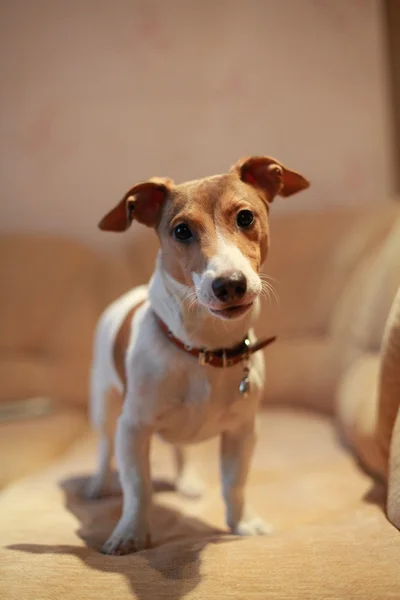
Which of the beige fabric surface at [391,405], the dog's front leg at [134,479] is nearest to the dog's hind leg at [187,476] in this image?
the dog's front leg at [134,479]

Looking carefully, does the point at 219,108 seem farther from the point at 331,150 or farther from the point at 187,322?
the point at 187,322

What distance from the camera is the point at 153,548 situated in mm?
1172

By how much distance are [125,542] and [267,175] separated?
738 mm

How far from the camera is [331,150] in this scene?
2.51 m

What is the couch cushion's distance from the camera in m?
0.95

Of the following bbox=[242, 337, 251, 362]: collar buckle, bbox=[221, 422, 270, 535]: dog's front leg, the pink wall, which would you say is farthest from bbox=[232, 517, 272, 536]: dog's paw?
the pink wall

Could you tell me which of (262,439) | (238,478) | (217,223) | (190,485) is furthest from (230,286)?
(262,439)

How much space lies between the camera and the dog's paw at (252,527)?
1309 millimetres

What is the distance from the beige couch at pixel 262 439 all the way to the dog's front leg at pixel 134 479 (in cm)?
6

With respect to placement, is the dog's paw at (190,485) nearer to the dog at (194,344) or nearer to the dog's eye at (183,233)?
the dog at (194,344)

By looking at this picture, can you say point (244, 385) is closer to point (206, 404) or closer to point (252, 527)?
point (206, 404)

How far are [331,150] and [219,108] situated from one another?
1.49 feet

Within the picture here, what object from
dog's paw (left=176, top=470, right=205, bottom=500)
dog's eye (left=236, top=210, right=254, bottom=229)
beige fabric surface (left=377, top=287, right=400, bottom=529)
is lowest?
dog's paw (left=176, top=470, right=205, bottom=500)

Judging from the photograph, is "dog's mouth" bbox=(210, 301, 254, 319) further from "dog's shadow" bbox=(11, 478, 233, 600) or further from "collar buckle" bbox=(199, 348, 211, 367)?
"dog's shadow" bbox=(11, 478, 233, 600)
